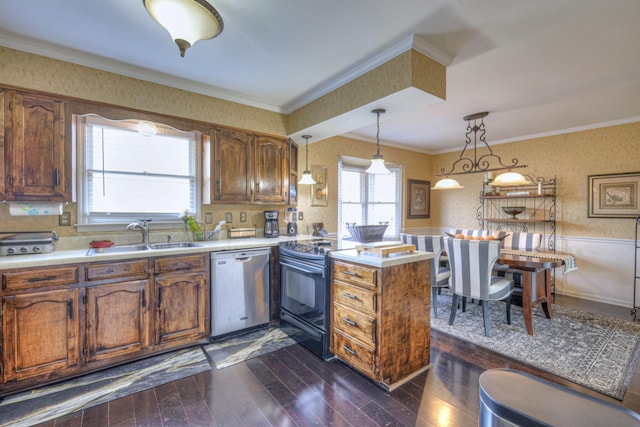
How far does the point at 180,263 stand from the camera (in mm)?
2625

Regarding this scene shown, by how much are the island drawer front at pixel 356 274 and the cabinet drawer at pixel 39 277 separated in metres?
2.01

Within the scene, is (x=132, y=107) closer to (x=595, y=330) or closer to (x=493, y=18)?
(x=493, y=18)

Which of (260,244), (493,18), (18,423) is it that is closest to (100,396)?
(18,423)

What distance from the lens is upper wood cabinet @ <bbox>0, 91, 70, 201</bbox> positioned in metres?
2.23

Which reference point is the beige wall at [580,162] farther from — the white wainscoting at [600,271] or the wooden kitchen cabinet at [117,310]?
the wooden kitchen cabinet at [117,310]

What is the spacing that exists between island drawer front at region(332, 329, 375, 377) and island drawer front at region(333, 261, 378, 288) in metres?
0.47

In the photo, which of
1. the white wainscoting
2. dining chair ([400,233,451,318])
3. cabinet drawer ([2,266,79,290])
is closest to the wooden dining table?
dining chair ([400,233,451,318])

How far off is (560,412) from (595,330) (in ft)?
10.1

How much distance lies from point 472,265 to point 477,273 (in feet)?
0.30

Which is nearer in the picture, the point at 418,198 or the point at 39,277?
the point at 39,277

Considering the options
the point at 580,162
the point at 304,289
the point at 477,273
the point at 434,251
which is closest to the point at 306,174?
the point at 304,289

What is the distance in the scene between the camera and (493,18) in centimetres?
193

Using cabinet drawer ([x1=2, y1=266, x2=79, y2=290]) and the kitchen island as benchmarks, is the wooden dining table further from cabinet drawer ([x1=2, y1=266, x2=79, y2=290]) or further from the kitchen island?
cabinet drawer ([x1=2, y1=266, x2=79, y2=290])

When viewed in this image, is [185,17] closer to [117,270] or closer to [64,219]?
[117,270]
